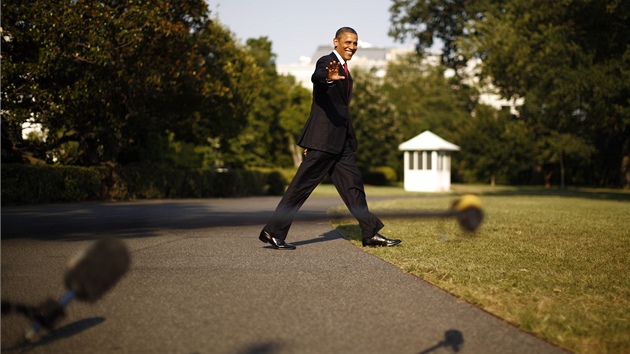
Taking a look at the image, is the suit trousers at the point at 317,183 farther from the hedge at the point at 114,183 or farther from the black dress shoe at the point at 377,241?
the hedge at the point at 114,183

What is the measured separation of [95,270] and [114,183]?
17.0 meters

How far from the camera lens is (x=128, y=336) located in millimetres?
3879

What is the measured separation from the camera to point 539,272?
634 cm

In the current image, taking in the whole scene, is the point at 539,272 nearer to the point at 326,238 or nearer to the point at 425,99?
the point at 326,238

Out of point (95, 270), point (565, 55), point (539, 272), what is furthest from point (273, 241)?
point (565, 55)

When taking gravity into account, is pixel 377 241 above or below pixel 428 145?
below

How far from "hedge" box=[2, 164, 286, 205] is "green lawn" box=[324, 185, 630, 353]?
848cm

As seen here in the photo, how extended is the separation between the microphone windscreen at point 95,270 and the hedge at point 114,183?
13525mm

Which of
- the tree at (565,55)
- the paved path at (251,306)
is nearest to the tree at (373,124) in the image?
the tree at (565,55)

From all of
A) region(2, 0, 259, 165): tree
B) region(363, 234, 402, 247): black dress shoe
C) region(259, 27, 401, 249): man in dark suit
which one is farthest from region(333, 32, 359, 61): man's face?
region(2, 0, 259, 165): tree

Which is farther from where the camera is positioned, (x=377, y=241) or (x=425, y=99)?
(x=425, y=99)

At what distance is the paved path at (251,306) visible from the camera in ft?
12.4

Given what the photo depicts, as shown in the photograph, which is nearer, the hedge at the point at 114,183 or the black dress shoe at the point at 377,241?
the black dress shoe at the point at 377,241

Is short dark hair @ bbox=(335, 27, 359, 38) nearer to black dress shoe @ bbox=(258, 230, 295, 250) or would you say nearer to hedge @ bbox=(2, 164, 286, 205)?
black dress shoe @ bbox=(258, 230, 295, 250)
